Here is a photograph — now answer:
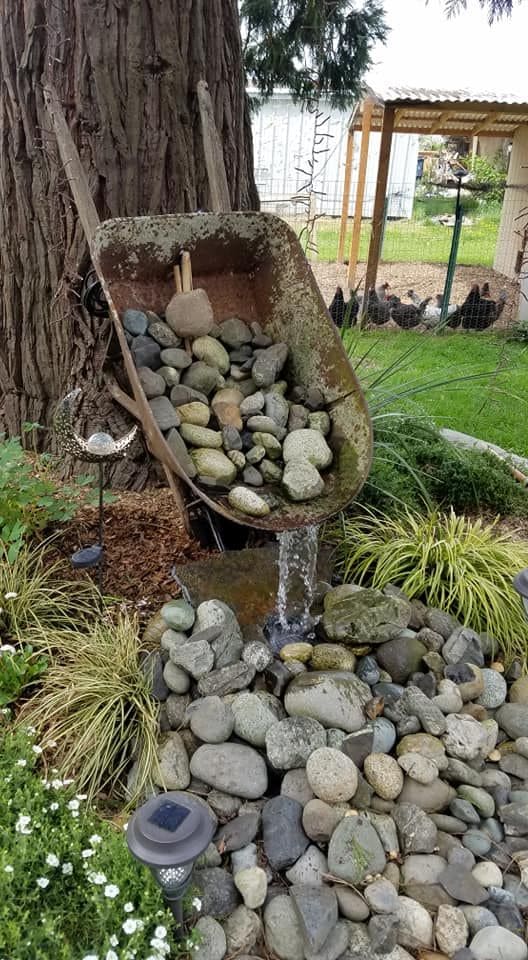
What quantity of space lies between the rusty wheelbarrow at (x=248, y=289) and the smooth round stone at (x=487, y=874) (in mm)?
911

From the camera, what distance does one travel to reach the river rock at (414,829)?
167 cm

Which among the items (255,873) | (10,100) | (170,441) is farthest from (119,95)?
(255,873)

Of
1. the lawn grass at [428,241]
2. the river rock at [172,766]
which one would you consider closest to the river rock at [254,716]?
the river rock at [172,766]

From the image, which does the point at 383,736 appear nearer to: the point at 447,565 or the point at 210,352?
the point at 447,565

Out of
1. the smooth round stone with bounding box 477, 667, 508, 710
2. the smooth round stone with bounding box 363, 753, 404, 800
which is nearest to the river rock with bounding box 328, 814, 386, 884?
the smooth round stone with bounding box 363, 753, 404, 800

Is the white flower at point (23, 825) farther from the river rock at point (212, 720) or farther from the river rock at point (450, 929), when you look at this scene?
the river rock at point (450, 929)

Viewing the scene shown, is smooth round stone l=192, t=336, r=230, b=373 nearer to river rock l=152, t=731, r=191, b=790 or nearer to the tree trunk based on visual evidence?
the tree trunk

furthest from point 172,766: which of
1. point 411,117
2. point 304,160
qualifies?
point 304,160

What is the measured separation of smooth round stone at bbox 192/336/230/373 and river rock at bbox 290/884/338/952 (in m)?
1.41

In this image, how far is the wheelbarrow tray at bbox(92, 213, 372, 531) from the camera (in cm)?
204

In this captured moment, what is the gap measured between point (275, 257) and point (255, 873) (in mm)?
1706

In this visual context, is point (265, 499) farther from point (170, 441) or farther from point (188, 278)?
point (188, 278)

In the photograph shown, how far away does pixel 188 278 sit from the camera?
87.1 inches

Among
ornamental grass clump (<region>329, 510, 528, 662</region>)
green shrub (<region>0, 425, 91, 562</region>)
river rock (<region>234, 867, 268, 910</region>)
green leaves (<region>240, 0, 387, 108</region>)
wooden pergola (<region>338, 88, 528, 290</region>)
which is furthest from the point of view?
wooden pergola (<region>338, 88, 528, 290</region>)
